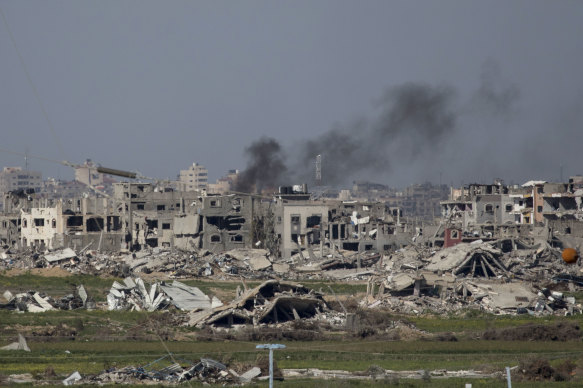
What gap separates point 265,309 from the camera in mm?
39688

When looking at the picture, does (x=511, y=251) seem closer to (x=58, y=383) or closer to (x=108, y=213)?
(x=108, y=213)

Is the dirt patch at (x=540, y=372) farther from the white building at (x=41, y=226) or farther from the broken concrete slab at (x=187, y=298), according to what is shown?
the white building at (x=41, y=226)

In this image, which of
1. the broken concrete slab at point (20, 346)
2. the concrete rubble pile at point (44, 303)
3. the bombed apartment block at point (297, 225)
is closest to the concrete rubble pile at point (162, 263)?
the bombed apartment block at point (297, 225)

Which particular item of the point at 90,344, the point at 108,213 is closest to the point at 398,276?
the point at 90,344

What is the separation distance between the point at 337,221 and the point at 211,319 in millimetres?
41659

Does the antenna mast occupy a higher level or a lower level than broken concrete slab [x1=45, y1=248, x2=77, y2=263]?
higher

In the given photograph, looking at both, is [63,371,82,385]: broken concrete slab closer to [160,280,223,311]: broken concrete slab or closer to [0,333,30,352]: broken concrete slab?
[0,333,30,352]: broken concrete slab

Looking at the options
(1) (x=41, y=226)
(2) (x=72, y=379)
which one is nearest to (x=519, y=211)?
(1) (x=41, y=226)

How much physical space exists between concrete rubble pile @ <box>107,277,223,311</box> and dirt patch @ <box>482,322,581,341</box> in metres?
12.1

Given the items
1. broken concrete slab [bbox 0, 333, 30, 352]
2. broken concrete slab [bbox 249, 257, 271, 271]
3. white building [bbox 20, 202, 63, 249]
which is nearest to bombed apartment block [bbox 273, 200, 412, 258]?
broken concrete slab [bbox 249, 257, 271, 271]

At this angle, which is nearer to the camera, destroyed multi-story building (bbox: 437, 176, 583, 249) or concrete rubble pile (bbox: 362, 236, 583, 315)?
concrete rubble pile (bbox: 362, 236, 583, 315)

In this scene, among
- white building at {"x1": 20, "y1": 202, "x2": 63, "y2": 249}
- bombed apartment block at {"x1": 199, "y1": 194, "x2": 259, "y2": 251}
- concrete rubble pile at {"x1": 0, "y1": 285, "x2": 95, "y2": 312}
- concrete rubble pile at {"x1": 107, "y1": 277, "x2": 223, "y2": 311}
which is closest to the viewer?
concrete rubble pile at {"x1": 0, "y1": 285, "x2": 95, "y2": 312}

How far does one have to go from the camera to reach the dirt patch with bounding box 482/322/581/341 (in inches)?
1432

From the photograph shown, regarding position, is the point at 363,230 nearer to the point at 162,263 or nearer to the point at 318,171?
the point at 162,263
